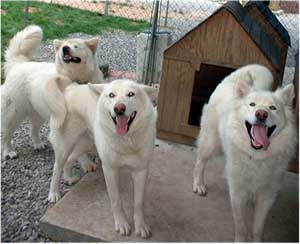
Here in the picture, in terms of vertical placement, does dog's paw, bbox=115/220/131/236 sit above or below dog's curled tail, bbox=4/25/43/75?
below

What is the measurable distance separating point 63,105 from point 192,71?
1.39 metres

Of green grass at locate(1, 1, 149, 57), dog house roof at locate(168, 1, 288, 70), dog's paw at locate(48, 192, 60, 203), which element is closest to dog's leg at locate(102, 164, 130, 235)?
dog's paw at locate(48, 192, 60, 203)

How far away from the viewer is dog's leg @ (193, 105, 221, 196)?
3330 mm

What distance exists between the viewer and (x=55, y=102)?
3.25m

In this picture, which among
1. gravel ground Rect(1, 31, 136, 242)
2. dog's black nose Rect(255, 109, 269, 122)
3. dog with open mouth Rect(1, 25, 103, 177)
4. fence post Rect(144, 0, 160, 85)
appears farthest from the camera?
fence post Rect(144, 0, 160, 85)

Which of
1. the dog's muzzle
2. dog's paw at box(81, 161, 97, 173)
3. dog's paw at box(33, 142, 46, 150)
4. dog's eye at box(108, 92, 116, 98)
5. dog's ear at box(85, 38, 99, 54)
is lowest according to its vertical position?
dog's paw at box(33, 142, 46, 150)

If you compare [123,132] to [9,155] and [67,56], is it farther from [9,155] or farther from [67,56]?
[9,155]

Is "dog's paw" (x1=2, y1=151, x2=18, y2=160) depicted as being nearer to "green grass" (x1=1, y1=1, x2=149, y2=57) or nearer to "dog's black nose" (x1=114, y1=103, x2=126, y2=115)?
"dog's black nose" (x1=114, y1=103, x2=126, y2=115)

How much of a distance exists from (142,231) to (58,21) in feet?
21.7

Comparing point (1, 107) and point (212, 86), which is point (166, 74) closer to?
point (212, 86)

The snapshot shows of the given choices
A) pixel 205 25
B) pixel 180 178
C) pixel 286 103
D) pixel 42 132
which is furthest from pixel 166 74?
pixel 286 103

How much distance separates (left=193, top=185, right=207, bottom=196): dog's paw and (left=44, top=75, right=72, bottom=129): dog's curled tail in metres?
1.13

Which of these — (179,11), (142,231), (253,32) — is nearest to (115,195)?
(142,231)

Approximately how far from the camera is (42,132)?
4.58 m
